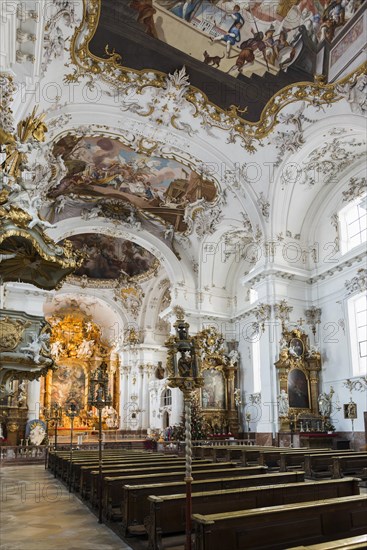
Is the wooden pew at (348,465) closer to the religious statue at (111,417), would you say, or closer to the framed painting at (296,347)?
the framed painting at (296,347)

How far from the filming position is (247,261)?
22406mm

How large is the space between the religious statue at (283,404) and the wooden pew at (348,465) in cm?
617

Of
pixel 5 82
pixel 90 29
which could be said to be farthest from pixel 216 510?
pixel 90 29

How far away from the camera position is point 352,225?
56.0ft

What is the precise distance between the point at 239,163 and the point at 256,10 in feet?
16.6

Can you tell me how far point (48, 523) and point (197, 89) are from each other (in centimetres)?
1216

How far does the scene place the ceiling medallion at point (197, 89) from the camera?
504 inches

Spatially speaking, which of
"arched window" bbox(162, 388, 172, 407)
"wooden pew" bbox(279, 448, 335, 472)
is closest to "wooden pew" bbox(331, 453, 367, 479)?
"wooden pew" bbox(279, 448, 335, 472)

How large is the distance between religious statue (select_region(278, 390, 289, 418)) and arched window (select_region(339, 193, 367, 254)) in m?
5.21

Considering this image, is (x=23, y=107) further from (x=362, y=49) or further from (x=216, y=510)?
(x=216, y=510)

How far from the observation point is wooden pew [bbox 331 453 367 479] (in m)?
Answer: 9.78

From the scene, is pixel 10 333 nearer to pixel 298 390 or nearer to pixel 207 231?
pixel 298 390

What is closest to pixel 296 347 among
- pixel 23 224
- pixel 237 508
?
pixel 237 508

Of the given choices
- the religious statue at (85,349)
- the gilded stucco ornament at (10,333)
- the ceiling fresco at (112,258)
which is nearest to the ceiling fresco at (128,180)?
the ceiling fresco at (112,258)
